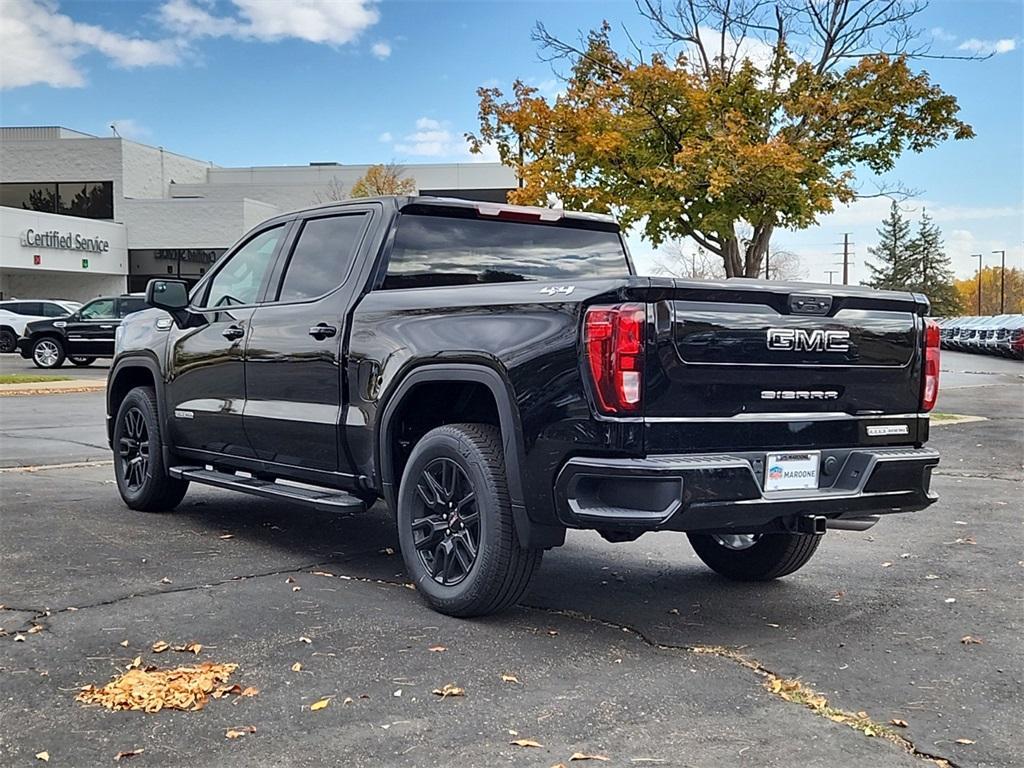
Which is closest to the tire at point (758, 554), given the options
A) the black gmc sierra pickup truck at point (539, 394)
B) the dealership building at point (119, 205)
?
the black gmc sierra pickup truck at point (539, 394)

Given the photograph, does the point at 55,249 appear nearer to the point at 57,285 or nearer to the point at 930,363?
the point at 57,285

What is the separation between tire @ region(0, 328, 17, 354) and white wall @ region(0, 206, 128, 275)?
8.51m

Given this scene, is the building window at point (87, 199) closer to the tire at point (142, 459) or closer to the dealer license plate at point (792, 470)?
the tire at point (142, 459)

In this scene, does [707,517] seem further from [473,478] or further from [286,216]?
[286,216]

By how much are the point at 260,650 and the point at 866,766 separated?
7.77ft

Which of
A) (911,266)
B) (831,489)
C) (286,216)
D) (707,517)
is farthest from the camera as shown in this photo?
(911,266)

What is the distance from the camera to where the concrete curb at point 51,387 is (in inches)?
723

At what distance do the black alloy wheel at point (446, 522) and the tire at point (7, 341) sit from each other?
29732 mm

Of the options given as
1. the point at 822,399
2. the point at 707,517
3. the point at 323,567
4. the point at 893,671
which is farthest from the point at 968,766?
the point at 323,567

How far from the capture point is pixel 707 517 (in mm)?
4328

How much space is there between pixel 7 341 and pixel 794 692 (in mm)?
31728

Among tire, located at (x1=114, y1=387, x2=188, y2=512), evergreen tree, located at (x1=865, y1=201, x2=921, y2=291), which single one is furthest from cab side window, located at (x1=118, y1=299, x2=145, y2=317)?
evergreen tree, located at (x1=865, y1=201, x2=921, y2=291)

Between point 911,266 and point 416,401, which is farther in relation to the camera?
point 911,266

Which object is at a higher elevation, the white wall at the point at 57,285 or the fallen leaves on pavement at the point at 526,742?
the white wall at the point at 57,285
